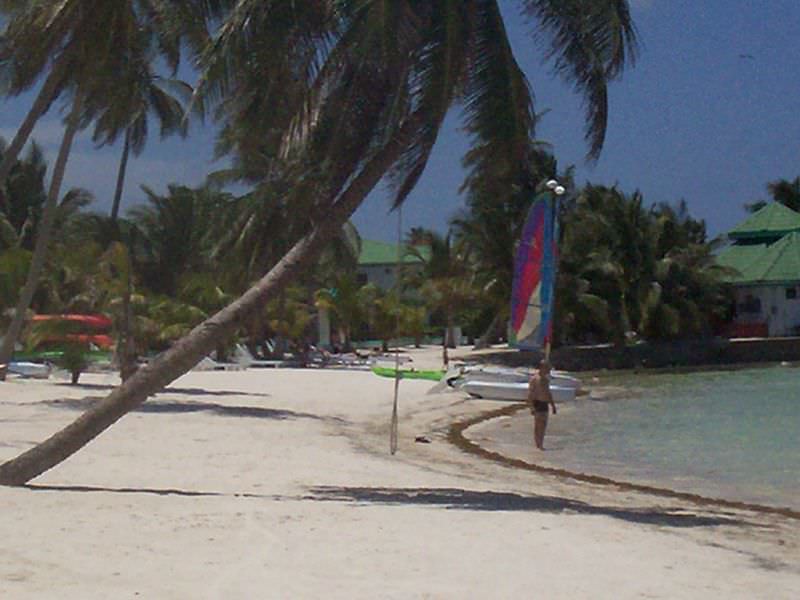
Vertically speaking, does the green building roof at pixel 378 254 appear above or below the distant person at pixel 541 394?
above

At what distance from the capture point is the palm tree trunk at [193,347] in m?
11.6

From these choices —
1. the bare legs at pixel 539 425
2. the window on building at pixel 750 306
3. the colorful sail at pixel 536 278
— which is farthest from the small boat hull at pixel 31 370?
the window on building at pixel 750 306

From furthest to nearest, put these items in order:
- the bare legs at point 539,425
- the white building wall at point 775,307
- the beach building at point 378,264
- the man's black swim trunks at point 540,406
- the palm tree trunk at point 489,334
Answer: the beach building at point 378,264
the white building wall at point 775,307
the palm tree trunk at point 489,334
the bare legs at point 539,425
the man's black swim trunks at point 540,406

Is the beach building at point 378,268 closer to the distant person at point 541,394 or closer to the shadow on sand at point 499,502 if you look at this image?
the distant person at point 541,394

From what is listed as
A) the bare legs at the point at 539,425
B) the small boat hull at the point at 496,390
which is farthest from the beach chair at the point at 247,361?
the bare legs at the point at 539,425

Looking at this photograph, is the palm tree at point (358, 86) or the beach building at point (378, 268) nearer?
the palm tree at point (358, 86)

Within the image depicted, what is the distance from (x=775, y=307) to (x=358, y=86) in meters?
54.2

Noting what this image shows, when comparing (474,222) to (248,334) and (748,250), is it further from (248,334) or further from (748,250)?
(748,250)

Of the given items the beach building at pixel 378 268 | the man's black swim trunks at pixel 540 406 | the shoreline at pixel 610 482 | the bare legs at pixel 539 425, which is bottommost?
the shoreline at pixel 610 482

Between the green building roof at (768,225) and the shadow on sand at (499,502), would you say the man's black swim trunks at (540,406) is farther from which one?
the green building roof at (768,225)

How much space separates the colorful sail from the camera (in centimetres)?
2403

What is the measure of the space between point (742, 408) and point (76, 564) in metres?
29.0

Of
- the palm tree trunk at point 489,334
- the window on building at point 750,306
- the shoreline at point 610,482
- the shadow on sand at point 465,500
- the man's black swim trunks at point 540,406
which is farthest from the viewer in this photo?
the window on building at point 750,306

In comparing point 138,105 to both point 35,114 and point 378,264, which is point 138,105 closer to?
point 35,114
